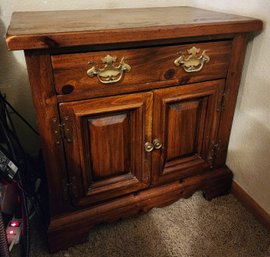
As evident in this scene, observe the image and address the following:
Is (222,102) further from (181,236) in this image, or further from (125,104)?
(181,236)

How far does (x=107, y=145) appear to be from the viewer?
2.93 ft

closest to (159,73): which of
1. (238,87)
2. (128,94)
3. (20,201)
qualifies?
(128,94)

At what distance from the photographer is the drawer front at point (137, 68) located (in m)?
0.74

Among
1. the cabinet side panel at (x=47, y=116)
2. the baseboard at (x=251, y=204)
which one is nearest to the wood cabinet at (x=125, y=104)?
the cabinet side panel at (x=47, y=116)

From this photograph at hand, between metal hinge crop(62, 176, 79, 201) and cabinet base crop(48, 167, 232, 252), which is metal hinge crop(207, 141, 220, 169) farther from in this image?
metal hinge crop(62, 176, 79, 201)

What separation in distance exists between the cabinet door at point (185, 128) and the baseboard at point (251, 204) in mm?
195

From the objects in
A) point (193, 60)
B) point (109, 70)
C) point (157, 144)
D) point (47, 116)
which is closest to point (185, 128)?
point (157, 144)

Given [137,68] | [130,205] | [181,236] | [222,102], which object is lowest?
[181,236]

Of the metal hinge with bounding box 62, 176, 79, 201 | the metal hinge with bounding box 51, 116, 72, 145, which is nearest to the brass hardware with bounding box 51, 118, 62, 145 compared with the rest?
the metal hinge with bounding box 51, 116, 72, 145

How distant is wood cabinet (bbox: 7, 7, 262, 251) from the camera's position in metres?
0.73

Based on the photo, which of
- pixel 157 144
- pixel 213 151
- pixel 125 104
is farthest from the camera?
pixel 213 151

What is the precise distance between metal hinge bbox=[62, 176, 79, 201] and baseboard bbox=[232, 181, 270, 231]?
0.69m

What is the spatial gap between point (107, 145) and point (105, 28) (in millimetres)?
358

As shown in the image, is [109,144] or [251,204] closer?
[109,144]
